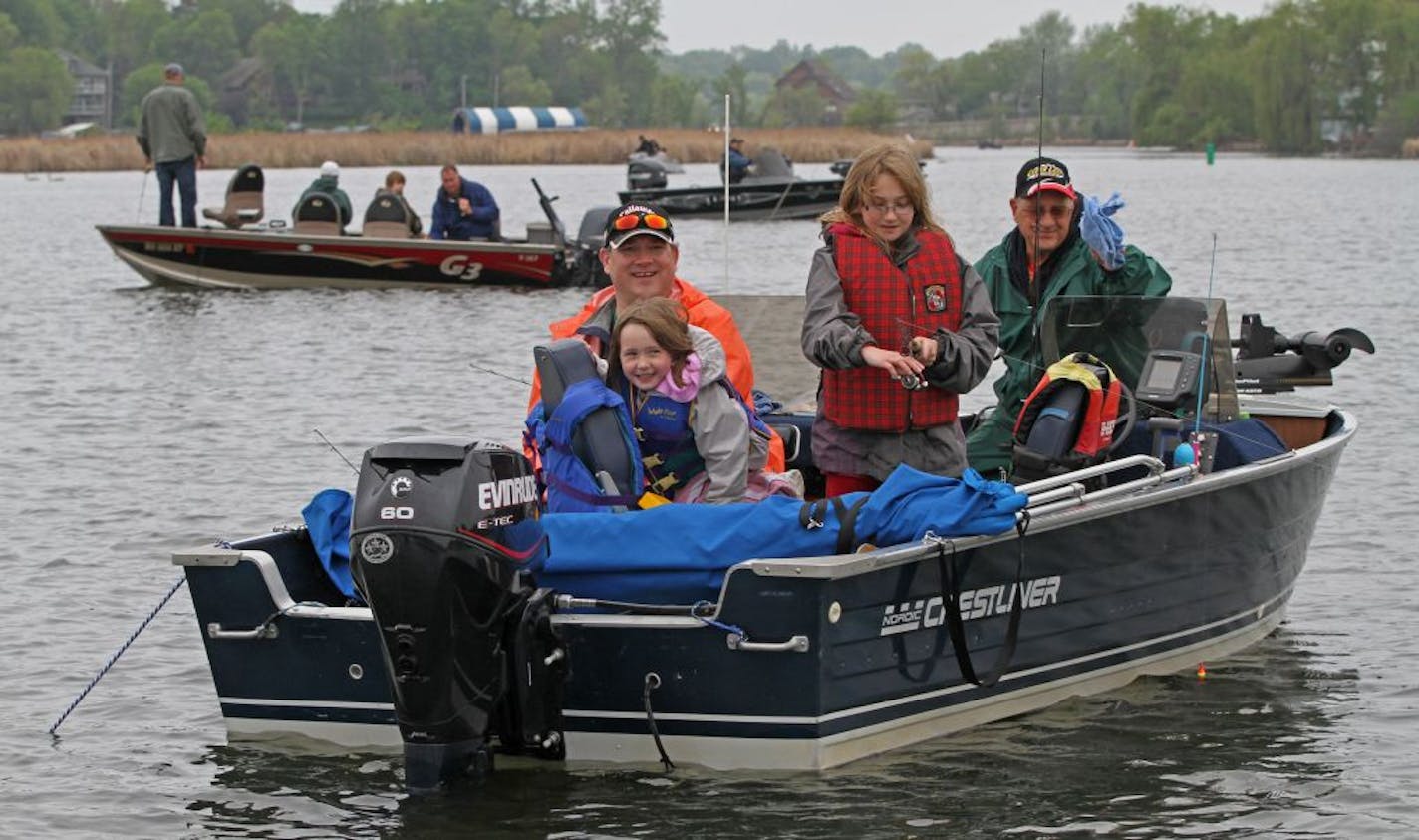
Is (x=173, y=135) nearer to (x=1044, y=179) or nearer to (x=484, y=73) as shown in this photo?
(x=1044, y=179)

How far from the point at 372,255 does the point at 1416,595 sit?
1660cm

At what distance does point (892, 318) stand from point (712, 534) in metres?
1.25

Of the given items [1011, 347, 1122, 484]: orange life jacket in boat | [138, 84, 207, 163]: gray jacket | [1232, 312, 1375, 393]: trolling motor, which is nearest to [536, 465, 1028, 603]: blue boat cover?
[1011, 347, 1122, 484]: orange life jacket in boat

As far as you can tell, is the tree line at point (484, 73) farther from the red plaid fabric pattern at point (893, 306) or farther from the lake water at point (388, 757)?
the red plaid fabric pattern at point (893, 306)

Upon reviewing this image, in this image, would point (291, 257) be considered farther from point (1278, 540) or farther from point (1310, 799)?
point (1310, 799)

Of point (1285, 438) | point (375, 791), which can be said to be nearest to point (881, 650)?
point (375, 791)

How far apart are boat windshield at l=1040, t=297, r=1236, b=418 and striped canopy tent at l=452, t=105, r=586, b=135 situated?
99580mm

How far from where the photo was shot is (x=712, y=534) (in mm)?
7039

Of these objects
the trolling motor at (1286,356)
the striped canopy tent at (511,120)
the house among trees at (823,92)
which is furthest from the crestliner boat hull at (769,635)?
the house among trees at (823,92)

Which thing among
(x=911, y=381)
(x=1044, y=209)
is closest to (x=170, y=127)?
(x=1044, y=209)

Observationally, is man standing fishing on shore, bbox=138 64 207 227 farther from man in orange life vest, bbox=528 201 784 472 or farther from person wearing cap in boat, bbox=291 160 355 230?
man in orange life vest, bbox=528 201 784 472

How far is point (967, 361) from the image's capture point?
7766 mm

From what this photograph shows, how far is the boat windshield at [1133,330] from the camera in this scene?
8898mm

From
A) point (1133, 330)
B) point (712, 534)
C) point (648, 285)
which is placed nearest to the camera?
point (712, 534)
